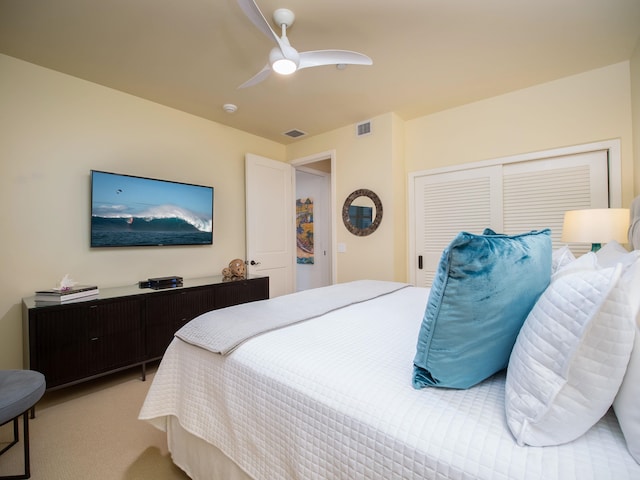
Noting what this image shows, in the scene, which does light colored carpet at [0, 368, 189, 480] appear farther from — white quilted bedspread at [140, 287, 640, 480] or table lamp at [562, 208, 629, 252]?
table lamp at [562, 208, 629, 252]

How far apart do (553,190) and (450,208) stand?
0.91 meters

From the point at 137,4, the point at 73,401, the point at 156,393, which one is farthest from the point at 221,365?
the point at 137,4

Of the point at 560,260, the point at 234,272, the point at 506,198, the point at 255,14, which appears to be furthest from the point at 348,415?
the point at 506,198

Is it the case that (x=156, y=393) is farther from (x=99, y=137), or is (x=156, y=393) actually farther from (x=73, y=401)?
(x=99, y=137)

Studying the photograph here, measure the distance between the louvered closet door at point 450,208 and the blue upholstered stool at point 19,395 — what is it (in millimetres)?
3214

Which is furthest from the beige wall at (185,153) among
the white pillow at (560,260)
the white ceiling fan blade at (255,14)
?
the white ceiling fan blade at (255,14)

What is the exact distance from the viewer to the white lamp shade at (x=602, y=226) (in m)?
2.00

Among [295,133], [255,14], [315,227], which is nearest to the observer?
[255,14]

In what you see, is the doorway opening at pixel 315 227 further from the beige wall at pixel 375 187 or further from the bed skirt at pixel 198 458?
the bed skirt at pixel 198 458

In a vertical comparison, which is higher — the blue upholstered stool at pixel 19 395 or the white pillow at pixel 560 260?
the white pillow at pixel 560 260

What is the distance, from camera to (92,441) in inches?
69.7

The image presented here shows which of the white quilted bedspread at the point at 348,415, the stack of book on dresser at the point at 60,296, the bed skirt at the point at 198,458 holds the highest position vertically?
the stack of book on dresser at the point at 60,296

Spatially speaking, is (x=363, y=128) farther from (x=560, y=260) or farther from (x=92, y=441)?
(x=92, y=441)

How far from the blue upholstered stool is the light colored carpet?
14cm
